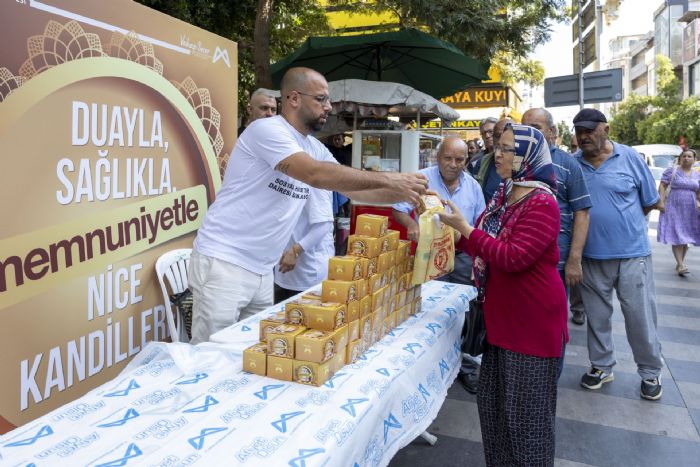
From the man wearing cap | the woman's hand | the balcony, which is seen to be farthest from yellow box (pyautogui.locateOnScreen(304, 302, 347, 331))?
the balcony

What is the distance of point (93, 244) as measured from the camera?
2.96 m

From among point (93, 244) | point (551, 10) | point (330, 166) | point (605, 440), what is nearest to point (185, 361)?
point (330, 166)

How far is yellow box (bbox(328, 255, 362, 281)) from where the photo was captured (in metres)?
2.23

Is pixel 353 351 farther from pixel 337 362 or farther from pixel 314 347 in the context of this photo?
pixel 314 347

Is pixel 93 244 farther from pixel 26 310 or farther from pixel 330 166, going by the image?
pixel 330 166

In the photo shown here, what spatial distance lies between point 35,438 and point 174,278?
2099mm

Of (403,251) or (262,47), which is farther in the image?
(262,47)

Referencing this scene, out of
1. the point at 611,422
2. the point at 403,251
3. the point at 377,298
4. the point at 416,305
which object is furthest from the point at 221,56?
the point at 611,422

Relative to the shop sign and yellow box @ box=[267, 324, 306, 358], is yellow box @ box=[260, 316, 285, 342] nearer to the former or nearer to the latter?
yellow box @ box=[267, 324, 306, 358]

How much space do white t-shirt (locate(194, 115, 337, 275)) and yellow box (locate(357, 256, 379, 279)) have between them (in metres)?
0.62

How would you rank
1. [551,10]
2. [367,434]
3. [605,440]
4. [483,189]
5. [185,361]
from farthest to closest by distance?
[551,10], [483,189], [605,440], [185,361], [367,434]

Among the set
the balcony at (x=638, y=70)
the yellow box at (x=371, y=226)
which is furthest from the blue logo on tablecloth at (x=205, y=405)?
the balcony at (x=638, y=70)

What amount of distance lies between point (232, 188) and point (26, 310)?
3.66ft

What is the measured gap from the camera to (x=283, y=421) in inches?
65.2
